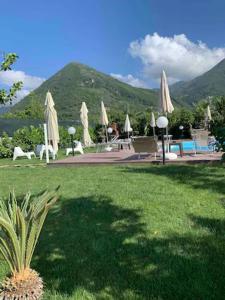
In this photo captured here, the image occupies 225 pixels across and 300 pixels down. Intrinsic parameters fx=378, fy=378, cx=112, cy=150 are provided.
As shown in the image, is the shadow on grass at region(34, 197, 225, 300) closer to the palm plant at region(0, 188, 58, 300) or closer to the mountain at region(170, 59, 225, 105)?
the palm plant at region(0, 188, 58, 300)

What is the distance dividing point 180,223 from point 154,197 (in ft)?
3.85

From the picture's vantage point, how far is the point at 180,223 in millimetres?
4582

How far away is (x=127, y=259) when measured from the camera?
371 centimetres

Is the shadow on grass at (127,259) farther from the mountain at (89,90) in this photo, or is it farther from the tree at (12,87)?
the mountain at (89,90)

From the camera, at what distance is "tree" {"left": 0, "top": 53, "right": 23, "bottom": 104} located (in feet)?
14.1

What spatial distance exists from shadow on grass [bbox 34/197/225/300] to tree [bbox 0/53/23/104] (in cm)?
170

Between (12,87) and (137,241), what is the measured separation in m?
2.24

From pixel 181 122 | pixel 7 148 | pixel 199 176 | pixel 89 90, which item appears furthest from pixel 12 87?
pixel 89 90

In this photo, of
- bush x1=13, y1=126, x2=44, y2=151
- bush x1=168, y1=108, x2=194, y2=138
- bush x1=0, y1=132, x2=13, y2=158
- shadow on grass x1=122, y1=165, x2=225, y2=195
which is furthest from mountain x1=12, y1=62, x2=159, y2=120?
shadow on grass x1=122, y1=165, x2=225, y2=195

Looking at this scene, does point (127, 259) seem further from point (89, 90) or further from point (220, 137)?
point (89, 90)

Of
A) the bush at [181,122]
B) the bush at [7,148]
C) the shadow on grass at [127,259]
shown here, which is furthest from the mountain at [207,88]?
the shadow on grass at [127,259]

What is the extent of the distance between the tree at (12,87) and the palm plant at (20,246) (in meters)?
1.71

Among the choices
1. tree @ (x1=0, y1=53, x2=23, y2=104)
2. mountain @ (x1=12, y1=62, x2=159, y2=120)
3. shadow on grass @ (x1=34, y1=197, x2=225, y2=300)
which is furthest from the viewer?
mountain @ (x1=12, y1=62, x2=159, y2=120)

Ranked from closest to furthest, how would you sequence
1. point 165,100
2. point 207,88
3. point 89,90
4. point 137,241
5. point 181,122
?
1. point 137,241
2. point 165,100
3. point 181,122
4. point 89,90
5. point 207,88
